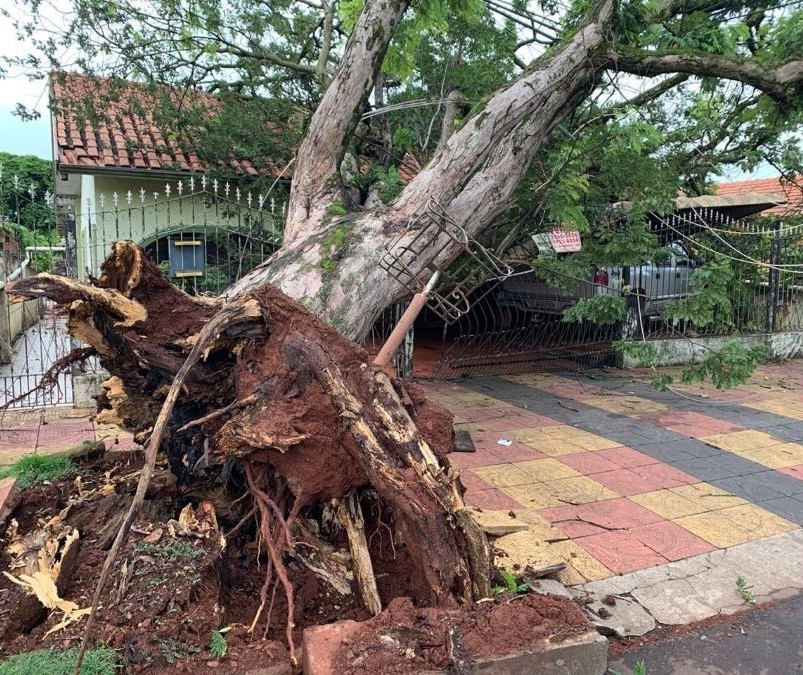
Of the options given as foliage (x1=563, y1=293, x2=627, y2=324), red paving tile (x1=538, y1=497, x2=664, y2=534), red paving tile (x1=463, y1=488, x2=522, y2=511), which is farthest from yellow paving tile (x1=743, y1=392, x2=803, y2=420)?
red paving tile (x1=463, y1=488, x2=522, y2=511)

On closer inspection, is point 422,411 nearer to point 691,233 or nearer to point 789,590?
point 789,590

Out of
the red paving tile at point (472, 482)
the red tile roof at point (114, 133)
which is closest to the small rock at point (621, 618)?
the red paving tile at point (472, 482)

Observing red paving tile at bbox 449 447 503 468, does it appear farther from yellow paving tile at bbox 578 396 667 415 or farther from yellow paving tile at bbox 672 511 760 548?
yellow paving tile at bbox 578 396 667 415

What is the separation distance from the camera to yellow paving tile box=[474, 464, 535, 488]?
5008mm

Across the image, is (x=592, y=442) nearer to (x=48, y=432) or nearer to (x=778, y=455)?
(x=778, y=455)

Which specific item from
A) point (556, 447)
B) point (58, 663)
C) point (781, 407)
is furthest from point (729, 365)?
point (58, 663)

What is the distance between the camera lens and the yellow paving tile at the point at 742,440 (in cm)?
610

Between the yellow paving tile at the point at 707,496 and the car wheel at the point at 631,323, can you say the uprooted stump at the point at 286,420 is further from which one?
the car wheel at the point at 631,323

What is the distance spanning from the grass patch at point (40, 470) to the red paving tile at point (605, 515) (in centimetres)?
337

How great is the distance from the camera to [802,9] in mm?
4898

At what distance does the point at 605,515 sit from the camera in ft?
14.4

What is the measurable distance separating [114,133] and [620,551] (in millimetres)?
9712

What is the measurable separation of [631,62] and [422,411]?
366 centimetres

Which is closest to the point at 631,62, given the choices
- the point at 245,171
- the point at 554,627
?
the point at 554,627
